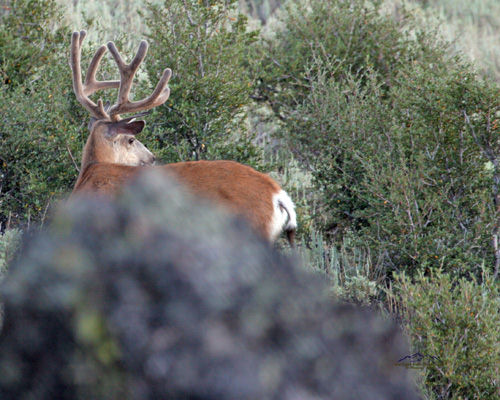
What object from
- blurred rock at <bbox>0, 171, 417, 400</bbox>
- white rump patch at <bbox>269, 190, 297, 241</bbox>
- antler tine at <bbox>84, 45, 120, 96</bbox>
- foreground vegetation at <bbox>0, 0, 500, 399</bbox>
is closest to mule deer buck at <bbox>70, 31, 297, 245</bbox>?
white rump patch at <bbox>269, 190, 297, 241</bbox>

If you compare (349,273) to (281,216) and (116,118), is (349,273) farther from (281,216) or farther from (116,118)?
(116,118)

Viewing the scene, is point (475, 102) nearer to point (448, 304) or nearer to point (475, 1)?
point (448, 304)

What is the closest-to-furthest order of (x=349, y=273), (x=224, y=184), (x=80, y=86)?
(x=224, y=184) → (x=349, y=273) → (x=80, y=86)

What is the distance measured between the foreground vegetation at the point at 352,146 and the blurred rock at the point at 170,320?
2586 mm

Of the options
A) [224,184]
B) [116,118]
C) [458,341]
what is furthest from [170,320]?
[116,118]

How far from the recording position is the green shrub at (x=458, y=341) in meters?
3.57

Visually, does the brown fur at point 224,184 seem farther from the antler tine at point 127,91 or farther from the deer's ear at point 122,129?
the antler tine at point 127,91

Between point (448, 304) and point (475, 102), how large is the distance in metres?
2.45

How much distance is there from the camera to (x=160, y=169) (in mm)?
3693

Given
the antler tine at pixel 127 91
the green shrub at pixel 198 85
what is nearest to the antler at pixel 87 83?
the antler tine at pixel 127 91

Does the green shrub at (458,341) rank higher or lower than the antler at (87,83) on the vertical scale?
lower

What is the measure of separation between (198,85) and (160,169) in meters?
3.89

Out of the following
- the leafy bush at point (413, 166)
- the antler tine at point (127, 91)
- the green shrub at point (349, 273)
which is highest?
the antler tine at point (127, 91)

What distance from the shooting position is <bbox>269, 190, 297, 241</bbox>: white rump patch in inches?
189
